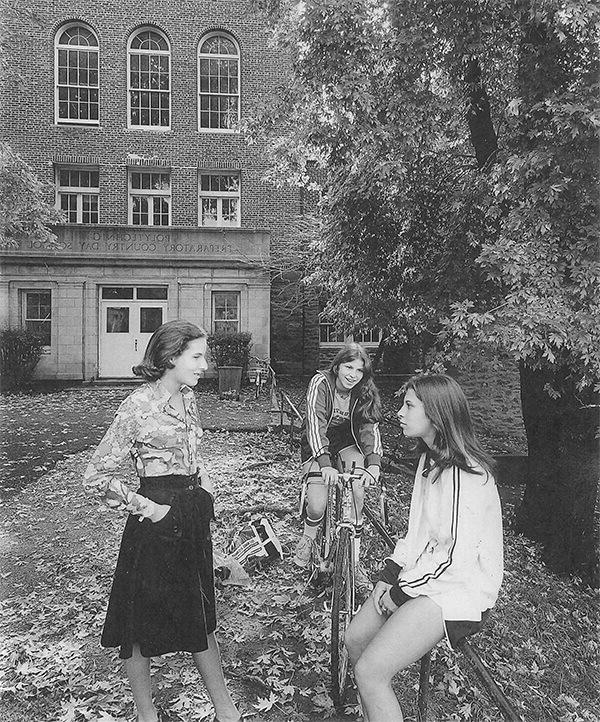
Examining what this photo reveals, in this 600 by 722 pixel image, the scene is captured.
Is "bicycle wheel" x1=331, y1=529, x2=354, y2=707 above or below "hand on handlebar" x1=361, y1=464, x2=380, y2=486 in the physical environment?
below

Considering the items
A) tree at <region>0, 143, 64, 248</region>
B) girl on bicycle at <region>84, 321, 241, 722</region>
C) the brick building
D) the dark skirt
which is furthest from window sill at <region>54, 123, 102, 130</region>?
the dark skirt

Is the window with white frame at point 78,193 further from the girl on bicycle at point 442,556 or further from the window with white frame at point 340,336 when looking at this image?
the girl on bicycle at point 442,556

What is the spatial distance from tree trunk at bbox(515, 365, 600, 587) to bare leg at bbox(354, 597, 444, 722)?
9.17 feet

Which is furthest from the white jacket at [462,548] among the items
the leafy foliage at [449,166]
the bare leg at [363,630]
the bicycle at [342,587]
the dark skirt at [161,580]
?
the leafy foliage at [449,166]

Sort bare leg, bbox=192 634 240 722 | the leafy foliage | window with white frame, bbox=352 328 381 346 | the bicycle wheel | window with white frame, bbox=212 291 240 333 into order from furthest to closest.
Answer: window with white frame, bbox=212 291 240 333 → window with white frame, bbox=352 328 381 346 → the leafy foliage → the bicycle wheel → bare leg, bbox=192 634 240 722

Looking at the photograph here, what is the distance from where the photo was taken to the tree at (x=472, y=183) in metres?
3.17

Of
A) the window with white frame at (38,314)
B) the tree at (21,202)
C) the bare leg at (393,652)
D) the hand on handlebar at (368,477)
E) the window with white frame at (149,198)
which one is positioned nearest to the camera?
the bare leg at (393,652)

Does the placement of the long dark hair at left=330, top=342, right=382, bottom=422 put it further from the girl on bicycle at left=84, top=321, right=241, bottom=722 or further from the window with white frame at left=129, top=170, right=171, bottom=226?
the window with white frame at left=129, top=170, right=171, bottom=226

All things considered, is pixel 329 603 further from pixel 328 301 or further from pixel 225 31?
pixel 225 31

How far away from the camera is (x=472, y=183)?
388cm

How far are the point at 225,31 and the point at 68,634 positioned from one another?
3.97 meters

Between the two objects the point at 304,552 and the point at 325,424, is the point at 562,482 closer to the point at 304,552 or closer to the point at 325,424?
the point at 304,552

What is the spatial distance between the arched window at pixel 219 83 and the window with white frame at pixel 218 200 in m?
0.46

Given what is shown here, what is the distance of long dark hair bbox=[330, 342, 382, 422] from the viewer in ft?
9.08
